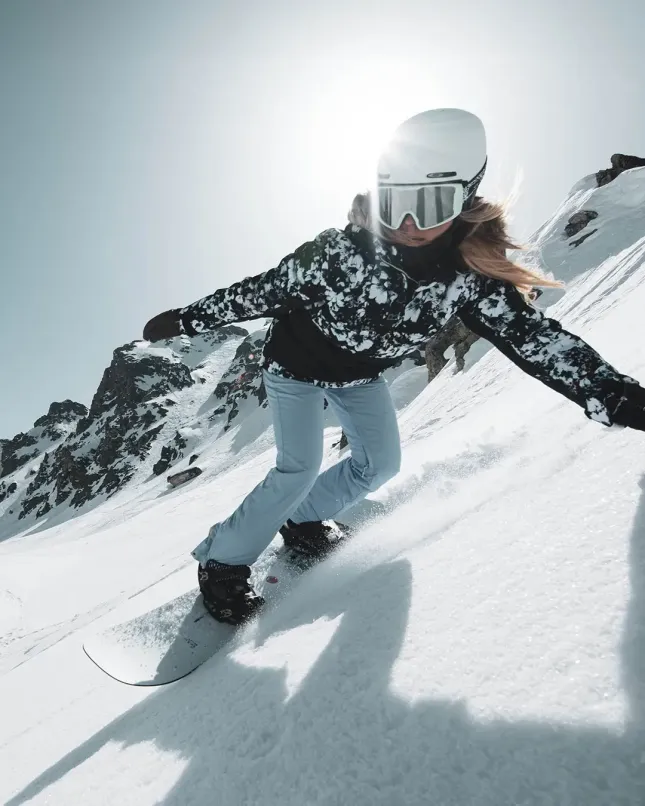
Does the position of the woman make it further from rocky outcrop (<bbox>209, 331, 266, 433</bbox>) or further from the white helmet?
rocky outcrop (<bbox>209, 331, 266, 433</bbox>)

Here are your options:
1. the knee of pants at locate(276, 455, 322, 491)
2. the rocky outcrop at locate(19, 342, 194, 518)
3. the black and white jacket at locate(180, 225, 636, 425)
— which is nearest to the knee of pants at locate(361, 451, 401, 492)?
the knee of pants at locate(276, 455, 322, 491)

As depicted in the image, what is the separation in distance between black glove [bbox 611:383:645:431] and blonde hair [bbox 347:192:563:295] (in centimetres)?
69

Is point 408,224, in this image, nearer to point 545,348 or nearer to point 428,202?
point 428,202

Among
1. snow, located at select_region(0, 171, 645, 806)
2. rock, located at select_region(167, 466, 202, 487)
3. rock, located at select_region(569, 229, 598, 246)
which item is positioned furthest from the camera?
rock, located at select_region(167, 466, 202, 487)

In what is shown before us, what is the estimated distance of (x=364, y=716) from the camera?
1.20 m

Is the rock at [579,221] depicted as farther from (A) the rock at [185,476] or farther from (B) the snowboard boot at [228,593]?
(A) the rock at [185,476]

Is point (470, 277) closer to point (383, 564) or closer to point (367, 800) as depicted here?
point (383, 564)

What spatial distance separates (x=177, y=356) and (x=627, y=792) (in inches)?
5087

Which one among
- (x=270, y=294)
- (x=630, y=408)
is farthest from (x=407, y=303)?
(x=630, y=408)

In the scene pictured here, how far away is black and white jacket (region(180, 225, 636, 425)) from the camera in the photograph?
213 centimetres

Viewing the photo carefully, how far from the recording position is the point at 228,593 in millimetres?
2652

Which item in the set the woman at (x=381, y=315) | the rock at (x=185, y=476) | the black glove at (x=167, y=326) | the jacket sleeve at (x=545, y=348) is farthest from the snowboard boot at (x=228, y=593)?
the rock at (x=185, y=476)

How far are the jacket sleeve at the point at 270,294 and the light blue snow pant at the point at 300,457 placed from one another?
1.50 ft

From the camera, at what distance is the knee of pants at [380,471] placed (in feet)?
9.87
